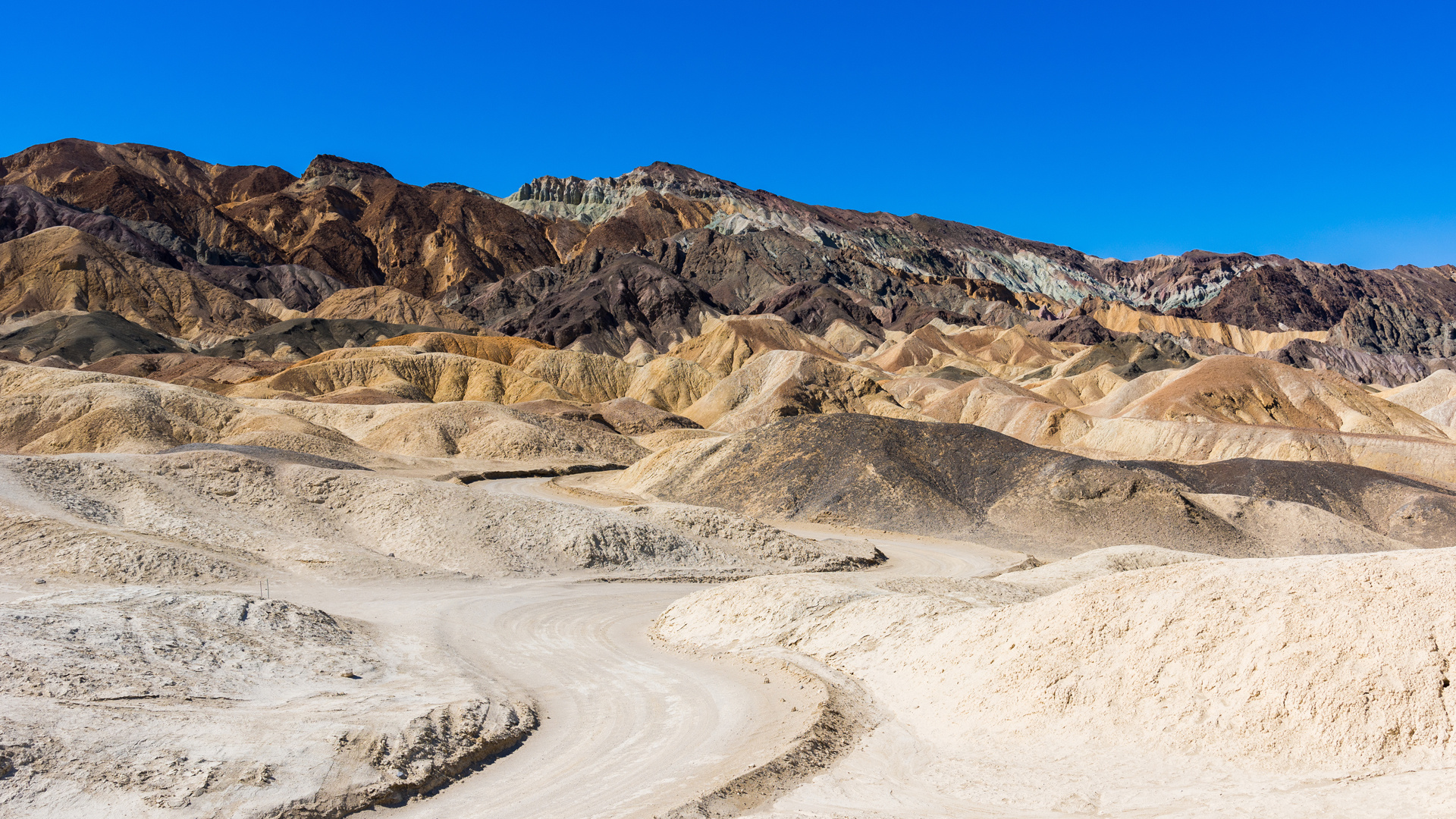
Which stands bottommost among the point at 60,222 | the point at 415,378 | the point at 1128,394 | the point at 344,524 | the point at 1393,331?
the point at 344,524

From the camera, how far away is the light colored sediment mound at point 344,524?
967 inches

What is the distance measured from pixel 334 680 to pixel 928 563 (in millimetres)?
22440

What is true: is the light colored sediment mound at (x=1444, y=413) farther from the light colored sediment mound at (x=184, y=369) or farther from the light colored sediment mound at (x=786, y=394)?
the light colored sediment mound at (x=184, y=369)

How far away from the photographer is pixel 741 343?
11994cm

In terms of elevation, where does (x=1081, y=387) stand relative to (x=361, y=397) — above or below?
above

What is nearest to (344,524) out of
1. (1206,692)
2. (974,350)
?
(1206,692)

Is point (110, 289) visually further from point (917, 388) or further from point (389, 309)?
point (917, 388)

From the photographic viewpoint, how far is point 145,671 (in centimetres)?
1145

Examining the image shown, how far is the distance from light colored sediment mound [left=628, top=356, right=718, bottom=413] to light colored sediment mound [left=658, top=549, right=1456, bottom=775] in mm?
83691

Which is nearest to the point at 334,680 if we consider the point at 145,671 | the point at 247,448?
the point at 145,671

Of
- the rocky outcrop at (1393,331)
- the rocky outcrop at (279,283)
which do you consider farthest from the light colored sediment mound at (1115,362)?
the rocky outcrop at (279,283)

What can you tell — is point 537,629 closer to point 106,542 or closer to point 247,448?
point 106,542

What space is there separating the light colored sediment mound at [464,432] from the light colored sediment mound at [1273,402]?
138ft

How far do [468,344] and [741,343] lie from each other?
34.8 meters
